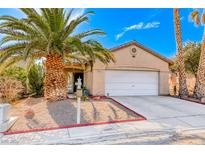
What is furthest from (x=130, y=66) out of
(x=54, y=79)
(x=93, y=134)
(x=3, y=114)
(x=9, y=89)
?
(x=3, y=114)

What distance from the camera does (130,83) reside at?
15.3m

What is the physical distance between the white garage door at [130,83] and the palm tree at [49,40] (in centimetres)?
358

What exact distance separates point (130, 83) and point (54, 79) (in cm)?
627

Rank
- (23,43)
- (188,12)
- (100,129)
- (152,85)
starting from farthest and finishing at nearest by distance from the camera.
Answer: (152,85)
(188,12)
(23,43)
(100,129)

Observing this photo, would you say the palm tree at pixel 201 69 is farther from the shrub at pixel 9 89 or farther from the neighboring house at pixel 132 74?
the shrub at pixel 9 89

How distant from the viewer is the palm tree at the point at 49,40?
33.0 feet

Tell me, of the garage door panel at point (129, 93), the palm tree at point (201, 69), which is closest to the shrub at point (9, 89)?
the garage door panel at point (129, 93)

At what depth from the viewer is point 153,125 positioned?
7.39 meters
